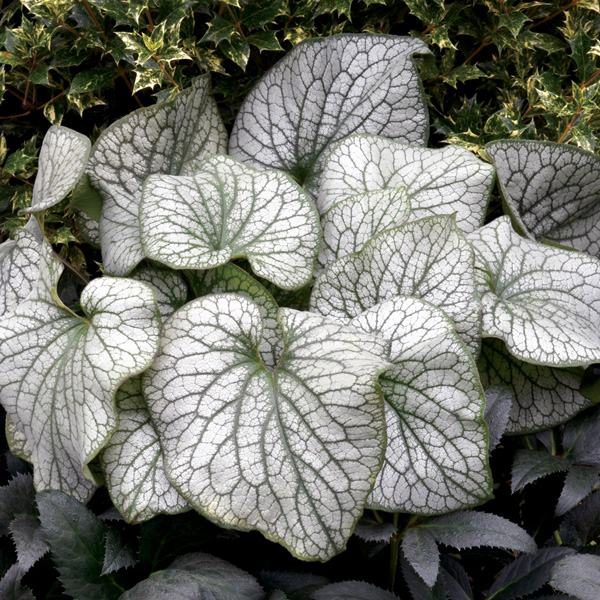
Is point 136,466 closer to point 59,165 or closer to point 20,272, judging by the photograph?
point 20,272

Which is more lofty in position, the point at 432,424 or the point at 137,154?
the point at 137,154

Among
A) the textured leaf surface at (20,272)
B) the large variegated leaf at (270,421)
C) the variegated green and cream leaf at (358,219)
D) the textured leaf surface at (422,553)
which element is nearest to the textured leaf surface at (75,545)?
the large variegated leaf at (270,421)

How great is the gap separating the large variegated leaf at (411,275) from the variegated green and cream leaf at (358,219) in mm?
59

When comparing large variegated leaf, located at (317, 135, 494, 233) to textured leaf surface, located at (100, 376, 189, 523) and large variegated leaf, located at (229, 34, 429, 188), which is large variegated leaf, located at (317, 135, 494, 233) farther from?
textured leaf surface, located at (100, 376, 189, 523)

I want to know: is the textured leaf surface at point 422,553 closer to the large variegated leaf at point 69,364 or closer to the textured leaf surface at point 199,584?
the textured leaf surface at point 199,584

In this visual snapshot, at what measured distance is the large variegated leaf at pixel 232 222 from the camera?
114cm

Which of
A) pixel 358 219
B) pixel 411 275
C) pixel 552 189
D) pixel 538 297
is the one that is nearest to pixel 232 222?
pixel 358 219

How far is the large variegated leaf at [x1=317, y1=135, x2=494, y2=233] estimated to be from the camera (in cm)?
134

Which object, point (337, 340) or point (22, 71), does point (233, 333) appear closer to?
point (337, 340)

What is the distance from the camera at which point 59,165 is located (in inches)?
50.9

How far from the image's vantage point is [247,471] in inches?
39.6

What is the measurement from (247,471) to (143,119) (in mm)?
833

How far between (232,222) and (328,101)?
1.55 feet

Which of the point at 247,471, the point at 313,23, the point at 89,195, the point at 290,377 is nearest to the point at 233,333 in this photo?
the point at 290,377
